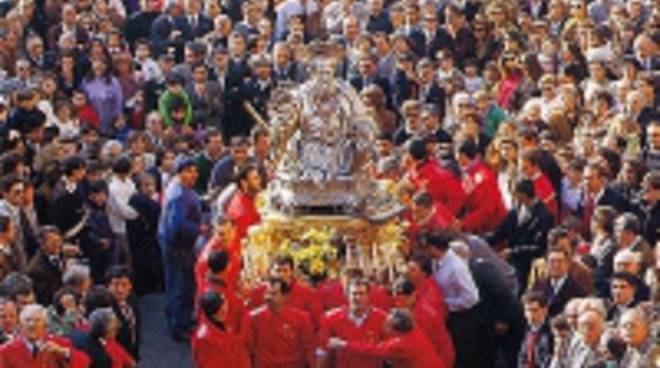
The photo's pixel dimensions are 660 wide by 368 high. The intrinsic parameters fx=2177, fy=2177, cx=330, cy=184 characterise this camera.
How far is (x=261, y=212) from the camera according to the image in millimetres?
19953

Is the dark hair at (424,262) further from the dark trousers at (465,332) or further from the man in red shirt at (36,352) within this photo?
the man in red shirt at (36,352)

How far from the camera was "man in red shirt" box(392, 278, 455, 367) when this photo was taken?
1739 cm

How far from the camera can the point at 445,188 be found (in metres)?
21.2

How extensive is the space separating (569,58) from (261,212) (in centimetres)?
689

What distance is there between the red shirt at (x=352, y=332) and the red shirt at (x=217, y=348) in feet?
2.24

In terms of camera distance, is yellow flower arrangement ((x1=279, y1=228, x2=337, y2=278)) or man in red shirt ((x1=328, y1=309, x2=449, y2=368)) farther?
yellow flower arrangement ((x1=279, y1=228, x2=337, y2=278))

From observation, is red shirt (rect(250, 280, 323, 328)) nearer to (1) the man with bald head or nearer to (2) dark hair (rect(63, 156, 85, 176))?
(1) the man with bald head

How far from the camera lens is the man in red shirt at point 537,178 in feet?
68.1

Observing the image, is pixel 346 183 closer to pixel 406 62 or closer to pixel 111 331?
pixel 111 331

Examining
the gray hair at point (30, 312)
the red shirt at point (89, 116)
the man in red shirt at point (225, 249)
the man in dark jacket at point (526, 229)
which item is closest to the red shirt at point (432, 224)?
the man in dark jacket at point (526, 229)

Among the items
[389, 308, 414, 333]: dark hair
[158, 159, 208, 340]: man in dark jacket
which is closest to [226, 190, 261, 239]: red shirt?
[158, 159, 208, 340]: man in dark jacket

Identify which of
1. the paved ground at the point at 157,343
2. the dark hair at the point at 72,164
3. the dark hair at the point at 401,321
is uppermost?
the dark hair at the point at 72,164

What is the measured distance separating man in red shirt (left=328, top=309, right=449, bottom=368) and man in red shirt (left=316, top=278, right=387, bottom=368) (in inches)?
4.2

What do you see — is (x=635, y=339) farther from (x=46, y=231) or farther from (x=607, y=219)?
(x=46, y=231)
